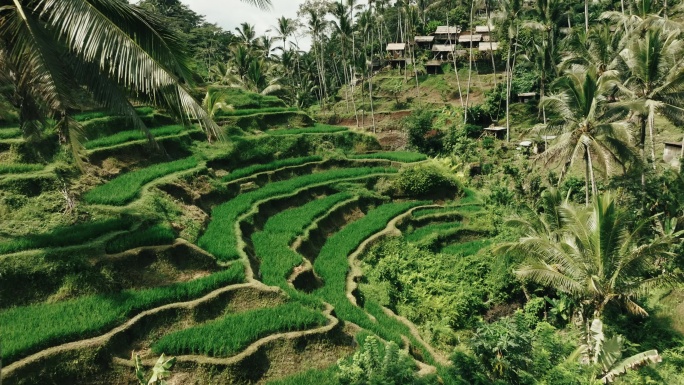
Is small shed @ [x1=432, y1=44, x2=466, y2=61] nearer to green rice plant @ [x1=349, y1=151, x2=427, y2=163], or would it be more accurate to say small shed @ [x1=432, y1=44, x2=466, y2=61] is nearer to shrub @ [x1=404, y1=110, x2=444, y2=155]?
shrub @ [x1=404, y1=110, x2=444, y2=155]

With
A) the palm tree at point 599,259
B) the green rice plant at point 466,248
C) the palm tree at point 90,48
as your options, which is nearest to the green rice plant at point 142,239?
the palm tree at point 90,48

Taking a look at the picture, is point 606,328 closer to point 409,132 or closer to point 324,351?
point 324,351

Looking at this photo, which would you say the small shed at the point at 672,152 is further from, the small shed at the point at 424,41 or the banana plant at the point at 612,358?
the small shed at the point at 424,41

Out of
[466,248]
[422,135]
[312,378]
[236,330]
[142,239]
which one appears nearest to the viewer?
[312,378]

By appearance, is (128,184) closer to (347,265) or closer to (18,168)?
(18,168)

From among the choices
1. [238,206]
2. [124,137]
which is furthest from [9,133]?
[238,206]

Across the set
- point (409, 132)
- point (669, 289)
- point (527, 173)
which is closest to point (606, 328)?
point (669, 289)
